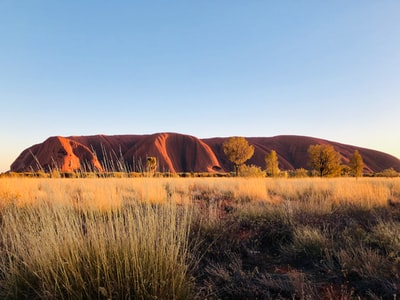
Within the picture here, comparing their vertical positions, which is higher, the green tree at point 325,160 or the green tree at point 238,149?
the green tree at point 238,149

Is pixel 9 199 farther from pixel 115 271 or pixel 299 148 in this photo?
pixel 299 148

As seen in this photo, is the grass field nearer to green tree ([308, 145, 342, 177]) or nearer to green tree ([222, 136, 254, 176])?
green tree ([308, 145, 342, 177])

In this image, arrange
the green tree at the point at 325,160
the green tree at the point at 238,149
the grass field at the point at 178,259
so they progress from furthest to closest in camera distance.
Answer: the green tree at the point at 238,149 < the green tree at the point at 325,160 < the grass field at the point at 178,259

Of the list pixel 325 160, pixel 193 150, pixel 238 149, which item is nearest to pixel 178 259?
pixel 325 160

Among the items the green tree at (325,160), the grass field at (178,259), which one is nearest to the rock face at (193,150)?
the green tree at (325,160)

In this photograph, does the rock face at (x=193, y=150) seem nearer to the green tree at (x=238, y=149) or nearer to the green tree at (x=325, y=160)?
the green tree at (x=238, y=149)

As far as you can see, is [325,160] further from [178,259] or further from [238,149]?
[178,259]

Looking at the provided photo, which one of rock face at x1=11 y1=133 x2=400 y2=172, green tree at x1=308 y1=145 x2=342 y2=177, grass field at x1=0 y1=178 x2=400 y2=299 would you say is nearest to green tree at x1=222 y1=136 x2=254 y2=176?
green tree at x1=308 y1=145 x2=342 y2=177

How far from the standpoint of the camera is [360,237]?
186 inches

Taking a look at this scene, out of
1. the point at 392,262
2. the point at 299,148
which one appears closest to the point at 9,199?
the point at 392,262

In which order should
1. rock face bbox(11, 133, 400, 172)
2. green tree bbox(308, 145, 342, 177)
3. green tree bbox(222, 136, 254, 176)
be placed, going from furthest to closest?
1. rock face bbox(11, 133, 400, 172)
2. green tree bbox(222, 136, 254, 176)
3. green tree bbox(308, 145, 342, 177)

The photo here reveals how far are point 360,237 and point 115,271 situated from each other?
13.5 ft

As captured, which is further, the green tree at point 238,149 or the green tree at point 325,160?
the green tree at point 238,149

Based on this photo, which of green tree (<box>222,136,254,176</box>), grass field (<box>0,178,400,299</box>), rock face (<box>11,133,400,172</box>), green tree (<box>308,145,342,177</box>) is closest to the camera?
grass field (<box>0,178,400,299</box>)
